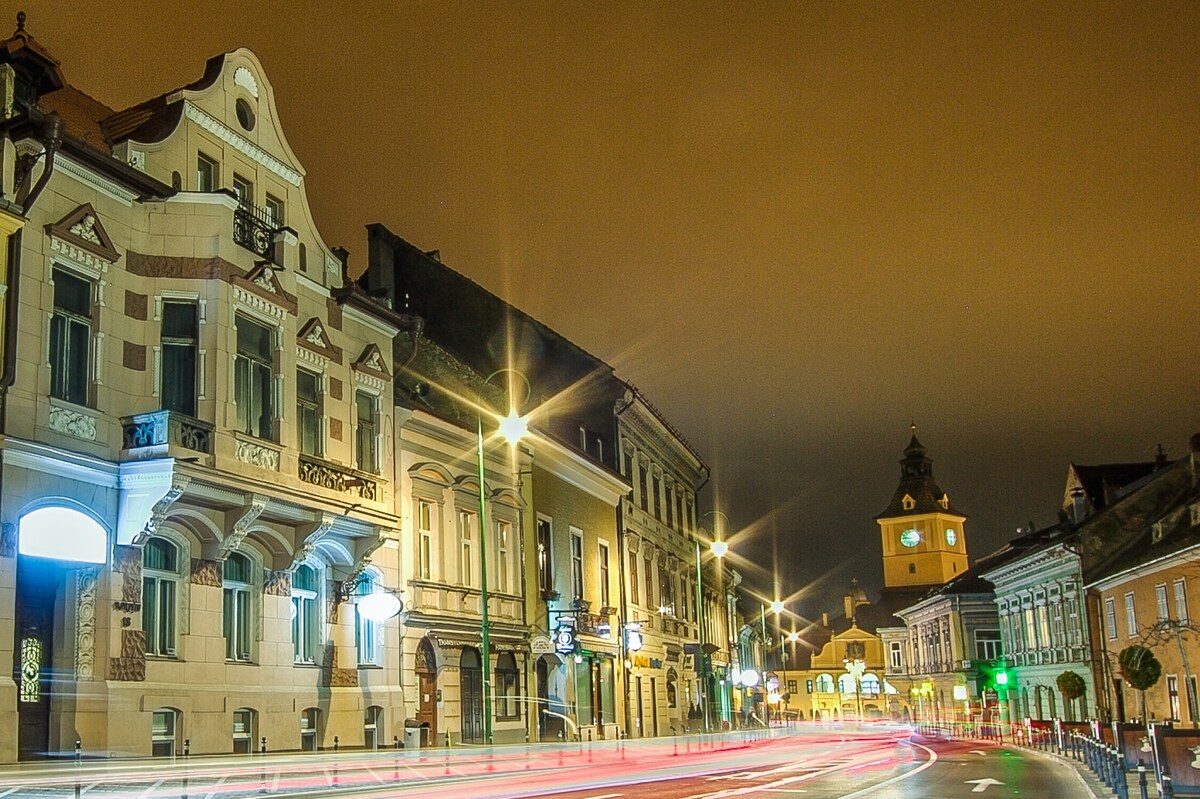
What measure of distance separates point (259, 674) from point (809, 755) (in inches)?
759

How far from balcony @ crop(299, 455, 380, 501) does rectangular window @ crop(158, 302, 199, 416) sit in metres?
2.88

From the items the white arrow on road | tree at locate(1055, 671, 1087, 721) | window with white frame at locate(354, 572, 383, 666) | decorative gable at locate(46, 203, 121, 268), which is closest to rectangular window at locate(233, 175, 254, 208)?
decorative gable at locate(46, 203, 121, 268)

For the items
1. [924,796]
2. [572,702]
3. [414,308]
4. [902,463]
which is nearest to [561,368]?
[414,308]

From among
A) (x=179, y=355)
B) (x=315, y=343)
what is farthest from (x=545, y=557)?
(x=179, y=355)

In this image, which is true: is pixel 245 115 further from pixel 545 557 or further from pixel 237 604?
pixel 545 557

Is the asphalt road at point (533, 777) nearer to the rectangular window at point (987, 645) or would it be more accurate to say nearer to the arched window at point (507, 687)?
the arched window at point (507, 687)

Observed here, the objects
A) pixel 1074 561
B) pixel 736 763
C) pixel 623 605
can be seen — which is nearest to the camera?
pixel 736 763

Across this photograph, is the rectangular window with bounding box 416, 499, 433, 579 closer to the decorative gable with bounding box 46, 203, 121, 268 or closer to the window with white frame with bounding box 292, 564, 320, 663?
the window with white frame with bounding box 292, 564, 320, 663

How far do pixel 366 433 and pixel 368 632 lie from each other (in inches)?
171

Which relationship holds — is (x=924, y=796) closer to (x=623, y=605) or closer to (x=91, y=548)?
(x=91, y=548)

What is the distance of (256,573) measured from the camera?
23.2 m

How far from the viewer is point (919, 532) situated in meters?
147

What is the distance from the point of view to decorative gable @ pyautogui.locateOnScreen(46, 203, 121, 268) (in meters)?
19.4

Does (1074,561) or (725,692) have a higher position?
(1074,561)
